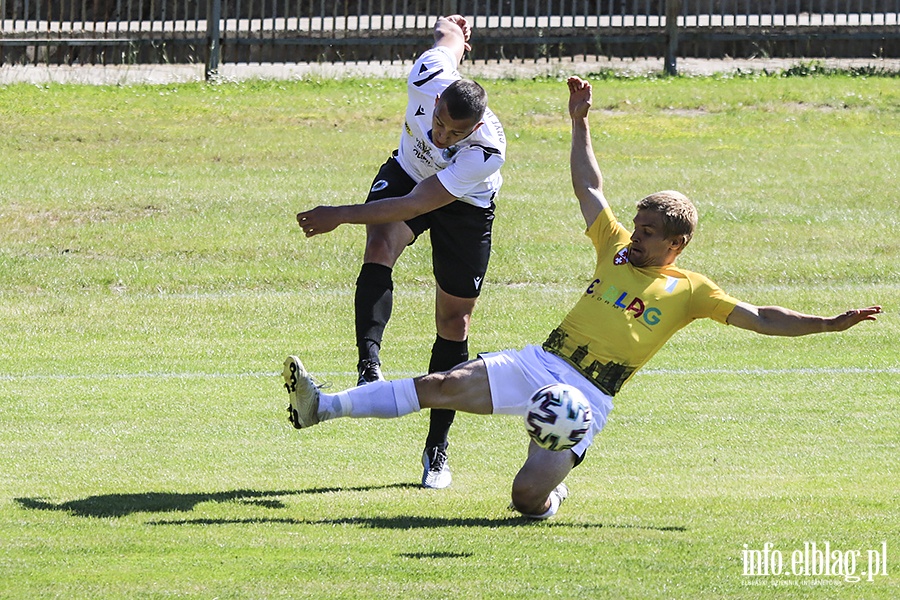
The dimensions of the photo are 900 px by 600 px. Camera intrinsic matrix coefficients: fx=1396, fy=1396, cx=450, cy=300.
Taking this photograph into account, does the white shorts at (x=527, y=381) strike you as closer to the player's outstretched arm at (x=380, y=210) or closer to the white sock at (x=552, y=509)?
the white sock at (x=552, y=509)

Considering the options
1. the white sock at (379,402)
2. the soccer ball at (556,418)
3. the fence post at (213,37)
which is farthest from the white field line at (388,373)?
the fence post at (213,37)

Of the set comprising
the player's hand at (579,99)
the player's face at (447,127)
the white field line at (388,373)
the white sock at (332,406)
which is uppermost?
the player's hand at (579,99)

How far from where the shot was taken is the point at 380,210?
644 centimetres

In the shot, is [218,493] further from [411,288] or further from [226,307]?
[411,288]

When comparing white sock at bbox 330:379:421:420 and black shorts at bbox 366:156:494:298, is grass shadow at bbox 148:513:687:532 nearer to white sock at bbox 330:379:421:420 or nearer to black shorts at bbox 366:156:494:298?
white sock at bbox 330:379:421:420

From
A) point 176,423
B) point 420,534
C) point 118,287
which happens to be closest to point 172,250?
point 118,287

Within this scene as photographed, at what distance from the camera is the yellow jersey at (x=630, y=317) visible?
6125 millimetres

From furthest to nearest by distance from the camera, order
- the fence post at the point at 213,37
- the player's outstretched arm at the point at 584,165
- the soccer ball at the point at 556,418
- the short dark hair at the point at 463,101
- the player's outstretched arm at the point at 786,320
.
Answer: the fence post at the point at 213,37 → the player's outstretched arm at the point at 584,165 → the short dark hair at the point at 463,101 → the player's outstretched arm at the point at 786,320 → the soccer ball at the point at 556,418

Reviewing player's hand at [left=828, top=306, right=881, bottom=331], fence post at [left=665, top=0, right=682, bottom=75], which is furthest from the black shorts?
fence post at [left=665, top=0, right=682, bottom=75]

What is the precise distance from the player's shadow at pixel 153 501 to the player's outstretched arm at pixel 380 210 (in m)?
1.23

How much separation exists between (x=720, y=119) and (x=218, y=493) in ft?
51.4

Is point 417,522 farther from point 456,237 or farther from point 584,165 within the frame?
point 584,165

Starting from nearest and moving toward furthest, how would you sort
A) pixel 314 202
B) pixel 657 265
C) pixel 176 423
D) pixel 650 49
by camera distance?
1. pixel 657 265
2. pixel 176 423
3. pixel 314 202
4. pixel 650 49

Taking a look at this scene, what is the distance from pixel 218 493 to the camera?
6.48m
